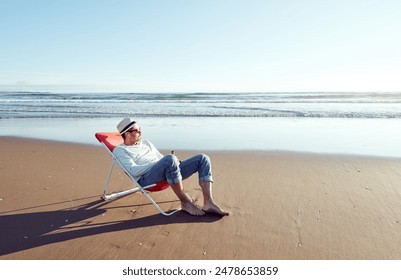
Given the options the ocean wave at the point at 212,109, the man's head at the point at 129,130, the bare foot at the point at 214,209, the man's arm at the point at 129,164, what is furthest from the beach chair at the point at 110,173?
the ocean wave at the point at 212,109

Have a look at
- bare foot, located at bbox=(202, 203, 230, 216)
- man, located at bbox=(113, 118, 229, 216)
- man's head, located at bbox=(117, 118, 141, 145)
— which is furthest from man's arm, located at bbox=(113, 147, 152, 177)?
bare foot, located at bbox=(202, 203, 230, 216)

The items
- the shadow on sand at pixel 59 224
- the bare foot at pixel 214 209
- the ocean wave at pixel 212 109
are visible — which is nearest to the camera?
the shadow on sand at pixel 59 224

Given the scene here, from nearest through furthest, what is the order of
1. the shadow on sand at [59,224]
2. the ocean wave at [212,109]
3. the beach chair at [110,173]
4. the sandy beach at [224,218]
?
the sandy beach at [224,218], the shadow on sand at [59,224], the beach chair at [110,173], the ocean wave at [212,109]

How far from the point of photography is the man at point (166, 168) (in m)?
3.85

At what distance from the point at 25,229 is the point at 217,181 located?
2.63 metres

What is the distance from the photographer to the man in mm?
3852

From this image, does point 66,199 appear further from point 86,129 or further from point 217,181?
point 86,129

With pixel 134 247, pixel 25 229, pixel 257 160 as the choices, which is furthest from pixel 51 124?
pixel 134 247

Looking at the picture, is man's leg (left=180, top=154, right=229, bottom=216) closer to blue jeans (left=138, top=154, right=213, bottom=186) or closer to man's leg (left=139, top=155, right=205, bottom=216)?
blue jeans (left=138, top=154, right=213, bottom=186)

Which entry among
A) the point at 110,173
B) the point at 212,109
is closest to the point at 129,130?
the point at 110,173

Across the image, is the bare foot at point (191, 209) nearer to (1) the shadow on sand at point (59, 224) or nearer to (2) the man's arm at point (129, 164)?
(1) the shadow on sand at point (59, 224)

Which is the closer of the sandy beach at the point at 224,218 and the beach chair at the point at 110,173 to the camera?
the sandy beach at the point at 224,218

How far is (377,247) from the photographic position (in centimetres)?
314

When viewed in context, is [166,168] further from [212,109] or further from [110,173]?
[212,109]
